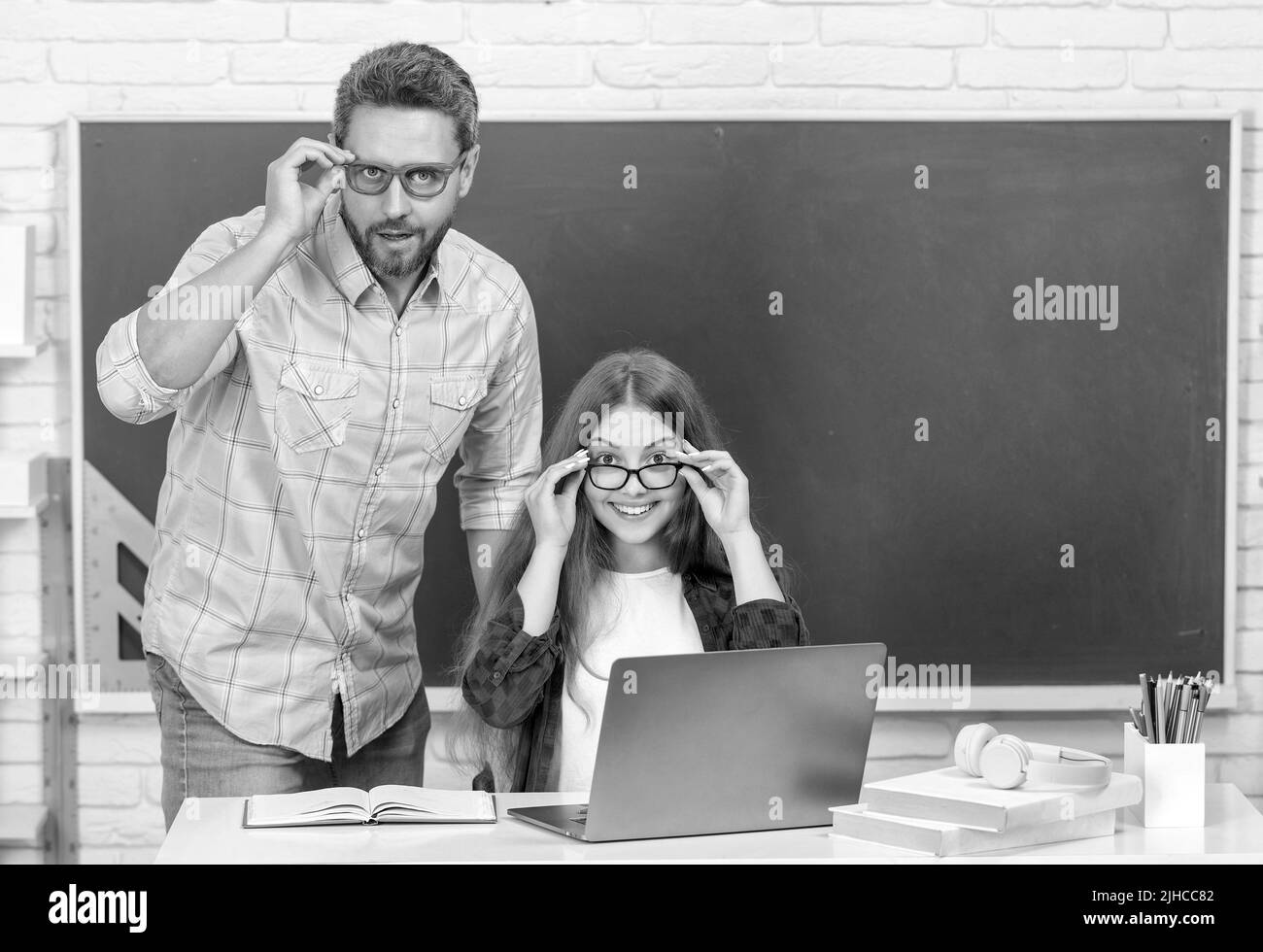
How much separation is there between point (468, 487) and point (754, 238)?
28.9 inches

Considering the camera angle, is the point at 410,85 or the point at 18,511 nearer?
the point at 410,85

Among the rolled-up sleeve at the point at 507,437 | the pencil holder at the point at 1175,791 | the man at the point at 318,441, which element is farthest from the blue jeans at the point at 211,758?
the pencil holder at the point at 1175,791

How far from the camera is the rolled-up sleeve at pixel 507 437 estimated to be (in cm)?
210

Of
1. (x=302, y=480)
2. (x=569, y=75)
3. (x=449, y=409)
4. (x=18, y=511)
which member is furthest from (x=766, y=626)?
(x=18, y=511)

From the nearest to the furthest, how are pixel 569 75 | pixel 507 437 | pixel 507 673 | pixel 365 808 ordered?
1. pixel 365 808
2. pixel 507 673
3. pixel 507 437
4. pixel 569 75

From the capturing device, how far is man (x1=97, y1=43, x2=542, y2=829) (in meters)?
1.87

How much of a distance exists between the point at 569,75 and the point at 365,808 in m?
1.50

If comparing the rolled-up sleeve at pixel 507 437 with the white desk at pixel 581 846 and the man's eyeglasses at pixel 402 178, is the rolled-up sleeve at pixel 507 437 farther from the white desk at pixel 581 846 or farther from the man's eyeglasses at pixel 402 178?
the white desk at pixel 581 846

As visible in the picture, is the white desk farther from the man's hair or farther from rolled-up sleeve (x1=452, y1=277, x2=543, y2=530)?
the man's hair

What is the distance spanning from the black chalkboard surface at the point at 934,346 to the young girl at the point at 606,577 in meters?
0.52

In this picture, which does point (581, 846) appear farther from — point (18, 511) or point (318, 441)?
point (18, 511)

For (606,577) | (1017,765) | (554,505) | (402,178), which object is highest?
→ (402,178)

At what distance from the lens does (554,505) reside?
178 centimetres

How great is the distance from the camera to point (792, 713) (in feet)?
4.39
